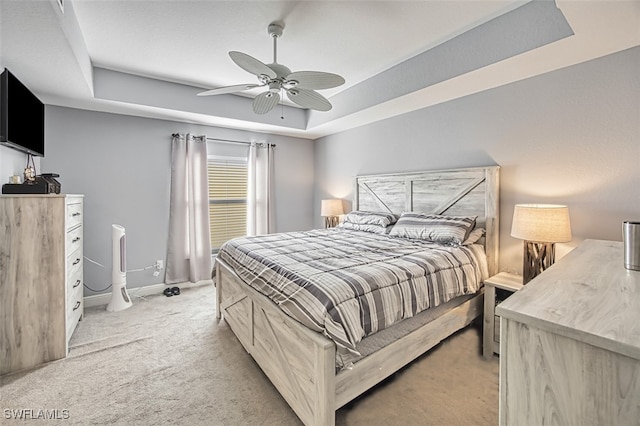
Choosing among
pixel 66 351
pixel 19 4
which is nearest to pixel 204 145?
pixel 19 4

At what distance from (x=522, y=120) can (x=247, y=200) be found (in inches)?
148

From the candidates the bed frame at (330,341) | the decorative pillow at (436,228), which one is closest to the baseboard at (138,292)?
the bed frame at (330,341)

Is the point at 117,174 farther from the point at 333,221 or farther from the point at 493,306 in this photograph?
the point at 493,306

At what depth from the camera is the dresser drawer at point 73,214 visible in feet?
8.05

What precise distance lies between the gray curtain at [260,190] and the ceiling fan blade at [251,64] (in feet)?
8.58

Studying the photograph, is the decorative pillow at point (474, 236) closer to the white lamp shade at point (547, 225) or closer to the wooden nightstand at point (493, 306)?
the wooden nightstand at point (493, 306)

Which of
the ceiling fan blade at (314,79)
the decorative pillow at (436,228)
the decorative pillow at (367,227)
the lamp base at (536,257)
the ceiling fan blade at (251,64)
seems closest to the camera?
the ceiling fan blade at (251,64)

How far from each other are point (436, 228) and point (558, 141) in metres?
1.22

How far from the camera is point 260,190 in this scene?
4.73 metres

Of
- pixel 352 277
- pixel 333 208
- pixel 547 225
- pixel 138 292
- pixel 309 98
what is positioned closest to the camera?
pixel 352 277

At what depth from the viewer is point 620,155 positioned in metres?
2.10

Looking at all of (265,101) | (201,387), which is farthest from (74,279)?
(265,101)

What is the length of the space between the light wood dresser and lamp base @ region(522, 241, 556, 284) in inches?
148

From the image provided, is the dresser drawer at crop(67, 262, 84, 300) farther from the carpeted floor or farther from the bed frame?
the bed frame
